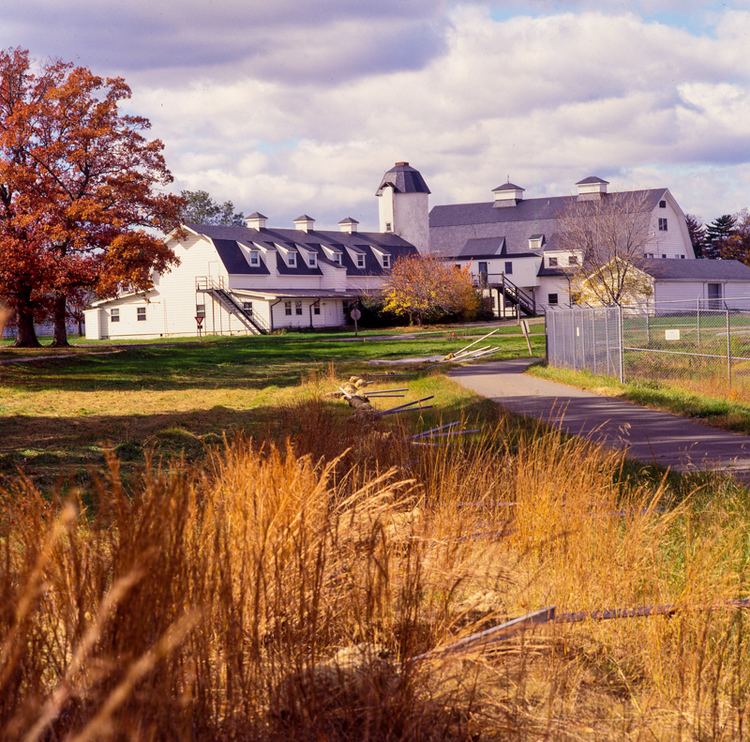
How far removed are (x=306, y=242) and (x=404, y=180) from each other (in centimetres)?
1482

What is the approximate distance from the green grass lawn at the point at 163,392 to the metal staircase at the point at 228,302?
22.2 meters

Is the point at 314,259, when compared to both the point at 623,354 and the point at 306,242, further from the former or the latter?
the point at 623,354

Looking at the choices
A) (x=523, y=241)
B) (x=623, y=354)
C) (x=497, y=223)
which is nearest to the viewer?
(x=623, y=354)

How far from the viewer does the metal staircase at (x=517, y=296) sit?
85.5 m

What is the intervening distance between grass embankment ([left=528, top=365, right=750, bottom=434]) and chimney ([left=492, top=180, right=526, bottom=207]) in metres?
70.0

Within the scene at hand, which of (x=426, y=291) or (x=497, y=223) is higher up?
(x=497, y=223)

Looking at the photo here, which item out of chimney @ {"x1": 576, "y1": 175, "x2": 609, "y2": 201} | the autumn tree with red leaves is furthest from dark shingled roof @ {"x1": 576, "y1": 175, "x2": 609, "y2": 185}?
the autumn tree with red leaves

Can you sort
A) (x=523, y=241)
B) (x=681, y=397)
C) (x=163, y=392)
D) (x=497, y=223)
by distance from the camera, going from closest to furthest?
(x=681, y=397)
(x=163, y=392)
(x=523, y=241)
(x=497, y=223)

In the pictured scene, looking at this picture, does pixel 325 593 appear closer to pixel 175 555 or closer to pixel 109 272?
pixel 175 555

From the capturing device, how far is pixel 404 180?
3671 inches

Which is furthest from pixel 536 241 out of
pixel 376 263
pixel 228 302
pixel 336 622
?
pixel 336 622

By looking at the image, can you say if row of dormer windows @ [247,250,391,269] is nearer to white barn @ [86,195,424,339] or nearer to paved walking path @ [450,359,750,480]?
white barn @ [86,195,424,339]

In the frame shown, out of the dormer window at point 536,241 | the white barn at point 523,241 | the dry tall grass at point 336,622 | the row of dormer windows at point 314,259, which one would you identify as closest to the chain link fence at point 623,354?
the dry tall grass at point 336,622

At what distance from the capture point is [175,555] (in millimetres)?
3918
